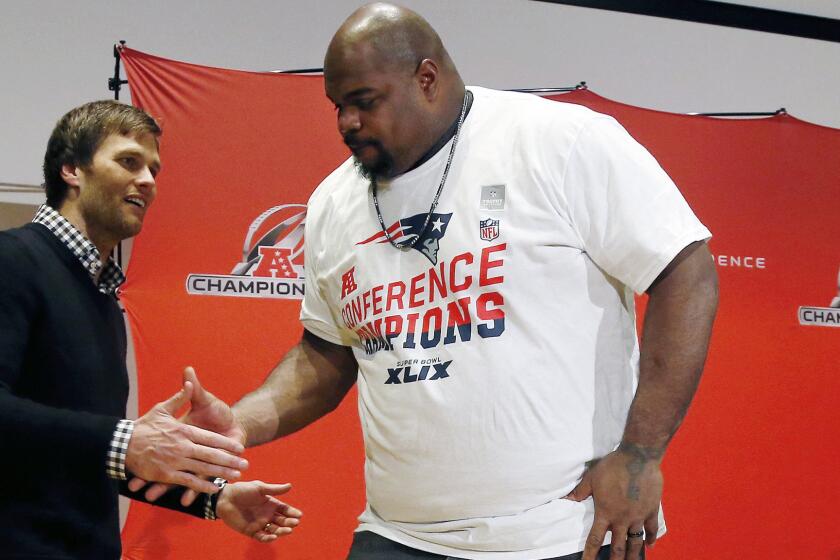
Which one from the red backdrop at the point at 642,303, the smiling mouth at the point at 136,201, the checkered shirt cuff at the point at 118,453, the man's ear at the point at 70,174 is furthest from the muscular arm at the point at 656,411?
the red backdrop at the point at 642,303

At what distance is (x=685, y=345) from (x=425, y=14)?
10.6ft

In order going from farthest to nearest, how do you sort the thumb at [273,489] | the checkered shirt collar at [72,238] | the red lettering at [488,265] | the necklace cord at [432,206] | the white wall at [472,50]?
the white wall at [472,50] → the checkered shirt collar at [72,238] → the thumb at [273,489] → the necklace cord at [432,206] → the red lettering at [488,265]

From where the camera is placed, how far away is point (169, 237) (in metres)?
3.21

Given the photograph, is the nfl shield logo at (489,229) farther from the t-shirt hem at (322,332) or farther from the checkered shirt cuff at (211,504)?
the checkered shirt cuff at (211,504)

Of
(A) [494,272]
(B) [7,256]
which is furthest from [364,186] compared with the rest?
(B) [7,256]

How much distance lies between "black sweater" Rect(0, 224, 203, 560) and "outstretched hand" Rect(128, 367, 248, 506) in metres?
0.20

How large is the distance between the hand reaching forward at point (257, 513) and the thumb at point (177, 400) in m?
0.33

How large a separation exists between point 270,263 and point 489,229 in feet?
6.29

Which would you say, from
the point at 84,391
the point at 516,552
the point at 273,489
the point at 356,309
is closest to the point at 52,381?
the point at 84,391

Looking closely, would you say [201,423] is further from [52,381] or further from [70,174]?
[70,174]

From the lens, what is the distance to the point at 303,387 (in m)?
1.87

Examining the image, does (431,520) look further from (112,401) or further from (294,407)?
(112,401)

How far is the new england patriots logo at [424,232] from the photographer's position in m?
1.56

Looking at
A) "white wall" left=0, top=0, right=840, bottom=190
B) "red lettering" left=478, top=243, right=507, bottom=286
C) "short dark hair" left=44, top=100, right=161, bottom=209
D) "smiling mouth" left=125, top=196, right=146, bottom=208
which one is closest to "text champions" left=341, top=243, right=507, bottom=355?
"red lettering" left=478, top=243, right=507, bottom=286
